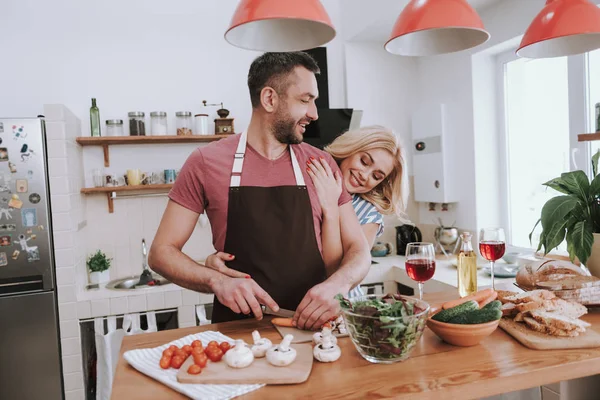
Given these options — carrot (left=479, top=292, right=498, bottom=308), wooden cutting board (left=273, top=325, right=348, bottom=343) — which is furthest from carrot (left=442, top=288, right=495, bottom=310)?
wooden cutting board (left=273, top=325, right=348, bottom=343)

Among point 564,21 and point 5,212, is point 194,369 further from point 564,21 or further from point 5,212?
point 5,212

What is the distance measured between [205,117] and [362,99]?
1348 mm

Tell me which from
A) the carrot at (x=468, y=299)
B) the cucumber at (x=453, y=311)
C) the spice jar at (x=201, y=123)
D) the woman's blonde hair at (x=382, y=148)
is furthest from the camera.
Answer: the spice jar at (x=201, y=123)

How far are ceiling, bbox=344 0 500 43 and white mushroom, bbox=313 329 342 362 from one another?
276 centimetres

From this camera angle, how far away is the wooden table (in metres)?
0.94

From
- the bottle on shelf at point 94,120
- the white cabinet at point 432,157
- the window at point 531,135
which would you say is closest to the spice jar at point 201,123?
the bottle on shelf at point 94,120

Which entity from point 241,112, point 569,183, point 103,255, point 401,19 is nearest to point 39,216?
point 103,255

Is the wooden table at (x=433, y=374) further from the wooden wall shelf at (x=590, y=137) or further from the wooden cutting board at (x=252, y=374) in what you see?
the wooden wall shelf at (x=590, y=137)

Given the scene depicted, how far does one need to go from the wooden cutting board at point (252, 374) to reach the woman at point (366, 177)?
2.64ft

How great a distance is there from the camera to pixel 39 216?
→ 3080mm

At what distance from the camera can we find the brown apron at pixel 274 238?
5.61ft

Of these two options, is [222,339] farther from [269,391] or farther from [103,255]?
[103,255]

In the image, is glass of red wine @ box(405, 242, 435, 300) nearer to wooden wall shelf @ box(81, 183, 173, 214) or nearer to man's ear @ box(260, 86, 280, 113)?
man's ear @ box(260, 86, 280, 113)

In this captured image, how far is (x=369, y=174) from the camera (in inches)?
78.9
